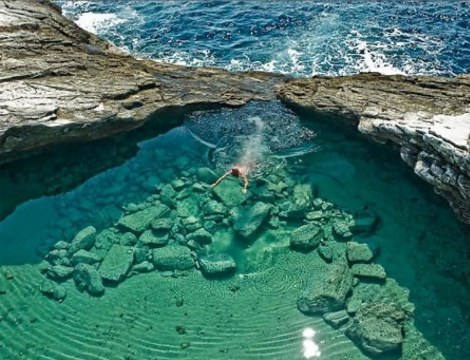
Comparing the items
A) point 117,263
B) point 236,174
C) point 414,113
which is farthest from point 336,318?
point 414,113

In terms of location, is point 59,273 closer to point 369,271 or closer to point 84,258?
point 84,258

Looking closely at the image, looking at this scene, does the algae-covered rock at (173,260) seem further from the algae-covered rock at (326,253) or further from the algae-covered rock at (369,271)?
the algae-covered rock at (369,271)

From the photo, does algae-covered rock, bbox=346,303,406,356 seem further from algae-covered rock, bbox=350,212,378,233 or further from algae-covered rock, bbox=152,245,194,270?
algae-covered rock, bbox=152,245,194,270

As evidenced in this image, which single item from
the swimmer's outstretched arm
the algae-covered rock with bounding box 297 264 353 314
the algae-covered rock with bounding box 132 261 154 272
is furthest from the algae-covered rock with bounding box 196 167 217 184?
the algae-covered rock with bounding box 297 264 353 314

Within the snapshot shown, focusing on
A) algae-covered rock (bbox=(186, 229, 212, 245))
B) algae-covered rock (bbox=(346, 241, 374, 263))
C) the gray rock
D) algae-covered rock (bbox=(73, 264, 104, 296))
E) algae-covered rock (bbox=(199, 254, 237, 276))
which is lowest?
algae-covered rock (bbox=(73, 264, 104, 296))

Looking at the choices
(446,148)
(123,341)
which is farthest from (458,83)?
(123,341)

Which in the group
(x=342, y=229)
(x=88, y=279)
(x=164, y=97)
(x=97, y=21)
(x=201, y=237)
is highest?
(x=164, y=97)

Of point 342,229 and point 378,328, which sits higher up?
point 342,229
